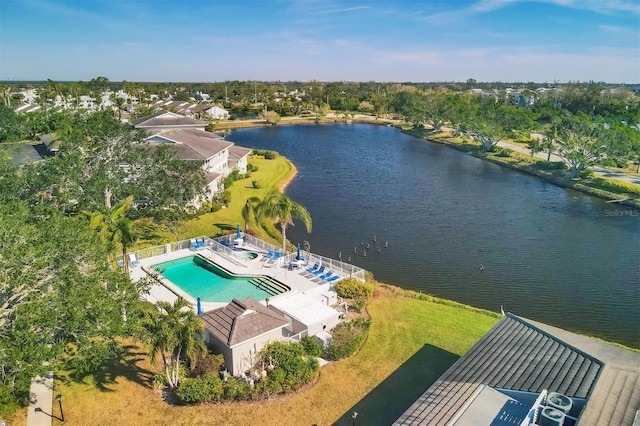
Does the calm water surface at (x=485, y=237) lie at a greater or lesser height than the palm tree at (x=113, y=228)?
lesser

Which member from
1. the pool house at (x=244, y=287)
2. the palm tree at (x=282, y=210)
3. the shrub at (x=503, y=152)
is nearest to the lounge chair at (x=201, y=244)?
the pool house at (x=244, y=287)

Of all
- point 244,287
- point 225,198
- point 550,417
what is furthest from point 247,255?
point 550,417

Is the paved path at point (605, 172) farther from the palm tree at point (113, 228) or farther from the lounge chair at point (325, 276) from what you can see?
the palm tree at point (113, 228)

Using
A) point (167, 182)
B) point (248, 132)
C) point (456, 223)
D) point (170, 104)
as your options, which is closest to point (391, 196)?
point (456, 223)

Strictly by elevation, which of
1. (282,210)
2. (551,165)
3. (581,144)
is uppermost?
(581,144)

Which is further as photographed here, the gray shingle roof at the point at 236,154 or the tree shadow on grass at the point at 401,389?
the gray shingle roof at the point at 236,154

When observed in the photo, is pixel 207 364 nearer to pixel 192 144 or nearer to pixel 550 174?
pixel 192 144

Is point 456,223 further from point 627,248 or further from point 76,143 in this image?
point 76,143
